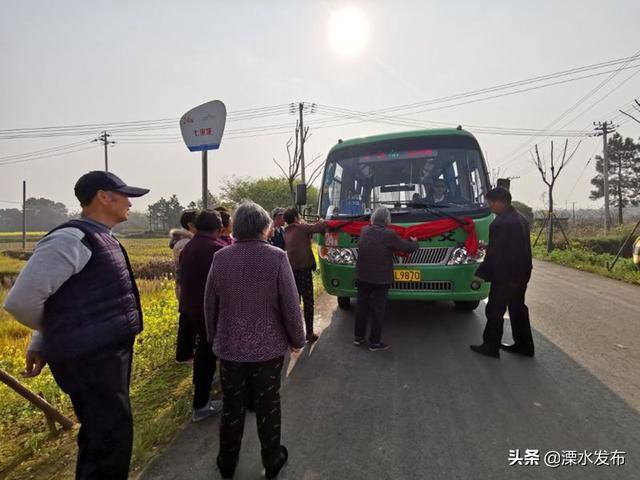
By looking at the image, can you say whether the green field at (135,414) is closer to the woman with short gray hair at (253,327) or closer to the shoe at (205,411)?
the shoe at (205,411)

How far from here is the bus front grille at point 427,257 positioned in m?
4.45

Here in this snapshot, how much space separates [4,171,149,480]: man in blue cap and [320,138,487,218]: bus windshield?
354 cm

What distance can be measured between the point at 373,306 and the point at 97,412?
2977 mm

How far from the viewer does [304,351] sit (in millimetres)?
4246

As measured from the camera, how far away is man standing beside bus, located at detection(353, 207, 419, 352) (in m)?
4.07

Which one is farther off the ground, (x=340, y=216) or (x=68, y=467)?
(x=340, y=216)

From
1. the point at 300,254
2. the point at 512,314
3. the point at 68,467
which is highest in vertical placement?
the point at 300,254

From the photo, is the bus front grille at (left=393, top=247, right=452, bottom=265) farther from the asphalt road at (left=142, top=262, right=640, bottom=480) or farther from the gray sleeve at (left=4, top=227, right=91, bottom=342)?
the gray sleeve at (left=4, top=227, right=91, bottom=342)

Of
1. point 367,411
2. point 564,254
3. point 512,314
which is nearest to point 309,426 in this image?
point 367,411

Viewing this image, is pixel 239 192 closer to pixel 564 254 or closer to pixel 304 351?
pixel 564 254

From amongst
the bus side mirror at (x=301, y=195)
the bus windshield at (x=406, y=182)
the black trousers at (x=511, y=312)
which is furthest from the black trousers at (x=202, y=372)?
the bus side mirror at (x=301, y=195)

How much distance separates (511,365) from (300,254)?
104 inches

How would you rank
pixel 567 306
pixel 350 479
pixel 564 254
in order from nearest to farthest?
pixel 350 479 → pixel 567 306 → pixel 564 254

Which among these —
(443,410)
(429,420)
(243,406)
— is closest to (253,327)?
(243,406)
